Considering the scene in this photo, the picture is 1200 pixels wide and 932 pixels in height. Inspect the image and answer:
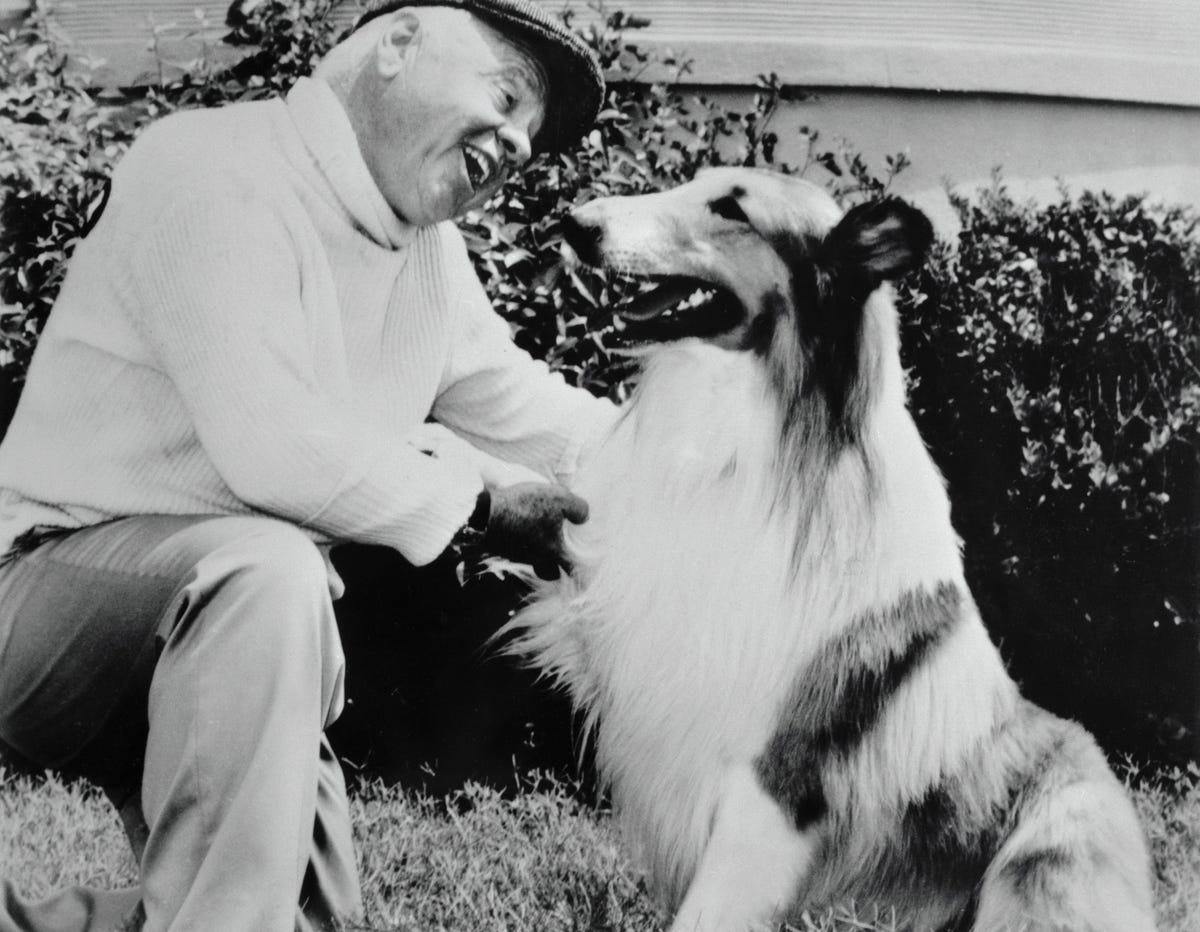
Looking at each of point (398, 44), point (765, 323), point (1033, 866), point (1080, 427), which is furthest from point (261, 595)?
point (1080, 427)

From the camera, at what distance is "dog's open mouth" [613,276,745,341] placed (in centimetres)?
278

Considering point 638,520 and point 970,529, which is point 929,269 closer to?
point 970,529

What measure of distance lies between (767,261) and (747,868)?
1245 mm

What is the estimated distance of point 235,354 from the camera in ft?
7.09

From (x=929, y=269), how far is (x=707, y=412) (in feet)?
2.41

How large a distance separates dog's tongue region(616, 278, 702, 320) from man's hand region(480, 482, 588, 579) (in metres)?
0.44

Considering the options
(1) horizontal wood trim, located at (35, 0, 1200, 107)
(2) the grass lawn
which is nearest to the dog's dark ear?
(1) horizontal wood trim, located at (35, 0, 1200, 107)

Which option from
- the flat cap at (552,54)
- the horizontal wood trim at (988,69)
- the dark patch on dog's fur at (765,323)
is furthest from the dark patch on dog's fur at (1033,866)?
the flat cap at (552,54)

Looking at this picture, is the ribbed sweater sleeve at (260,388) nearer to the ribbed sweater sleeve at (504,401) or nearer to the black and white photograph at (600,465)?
the black and white photograph at (600,465)

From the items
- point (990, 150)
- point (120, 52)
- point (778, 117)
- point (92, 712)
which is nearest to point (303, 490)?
point (92, 712)

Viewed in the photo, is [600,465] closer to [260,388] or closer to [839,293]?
[839,293]

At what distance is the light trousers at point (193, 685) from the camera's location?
2.10m

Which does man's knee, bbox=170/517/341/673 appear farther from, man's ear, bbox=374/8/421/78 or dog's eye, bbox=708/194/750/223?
dog's eye, bbox=708/194/750/223

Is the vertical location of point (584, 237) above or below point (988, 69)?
below
